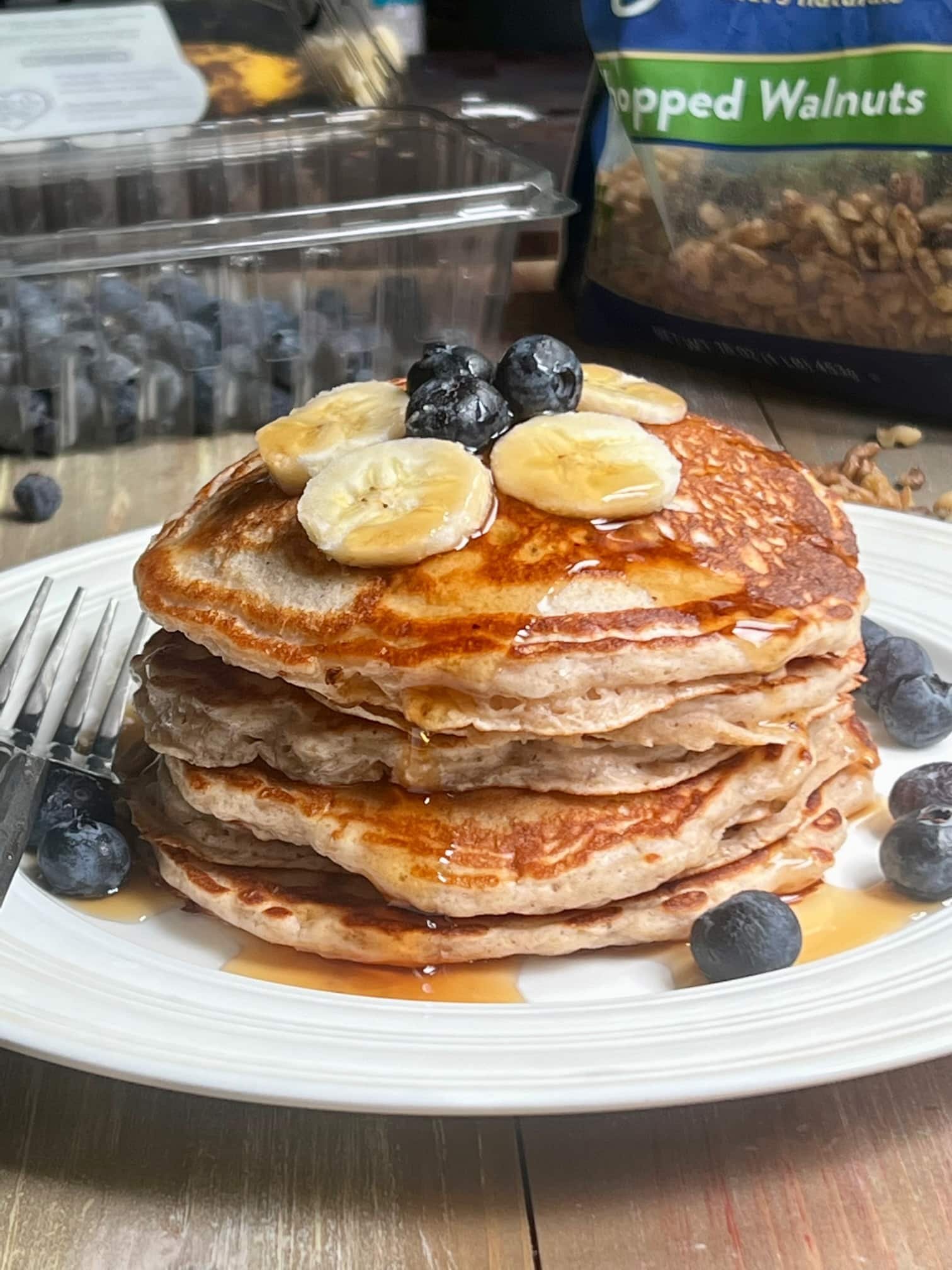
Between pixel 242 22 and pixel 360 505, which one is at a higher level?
pixel 360 505

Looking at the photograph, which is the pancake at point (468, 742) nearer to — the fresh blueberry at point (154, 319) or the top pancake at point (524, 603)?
the top pancake at point (524, 603)

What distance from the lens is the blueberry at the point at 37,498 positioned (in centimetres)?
249

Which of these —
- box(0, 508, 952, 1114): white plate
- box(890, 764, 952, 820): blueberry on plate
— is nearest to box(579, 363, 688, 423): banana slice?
box(890, 764, 952, 820): blueberry on plate

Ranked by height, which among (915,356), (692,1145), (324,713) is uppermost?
(324,713)

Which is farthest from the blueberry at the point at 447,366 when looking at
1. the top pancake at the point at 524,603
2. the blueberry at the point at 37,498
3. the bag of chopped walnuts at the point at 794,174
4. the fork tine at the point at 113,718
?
the bag of chopped walnuts at the point at 794,174

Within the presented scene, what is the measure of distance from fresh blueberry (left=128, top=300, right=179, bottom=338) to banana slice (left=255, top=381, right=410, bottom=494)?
1.25 metres

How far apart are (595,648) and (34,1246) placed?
64 cm

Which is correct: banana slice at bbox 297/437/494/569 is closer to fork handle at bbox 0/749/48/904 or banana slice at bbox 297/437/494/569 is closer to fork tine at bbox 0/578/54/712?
fork handle at bbox 0/749/48/904

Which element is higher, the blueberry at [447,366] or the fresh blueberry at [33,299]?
the blueberry at [447,366]

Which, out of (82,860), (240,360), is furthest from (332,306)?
(82,860)

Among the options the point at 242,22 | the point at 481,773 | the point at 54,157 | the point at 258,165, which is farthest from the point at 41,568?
the point at 242,22

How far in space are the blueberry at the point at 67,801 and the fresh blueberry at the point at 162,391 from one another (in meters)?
1.37

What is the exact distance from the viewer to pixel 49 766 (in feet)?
5.03

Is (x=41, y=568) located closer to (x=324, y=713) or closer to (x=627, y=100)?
(x=324, y=713)
